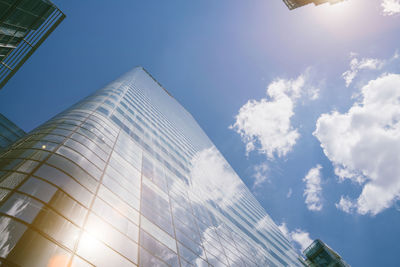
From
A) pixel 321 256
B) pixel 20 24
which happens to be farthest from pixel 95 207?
pixel 321 256

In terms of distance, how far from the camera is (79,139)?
10.5m

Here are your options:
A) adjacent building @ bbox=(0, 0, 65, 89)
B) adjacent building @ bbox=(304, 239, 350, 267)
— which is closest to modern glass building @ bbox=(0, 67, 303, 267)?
adjacent building @ bbox=(0, 0, 65, 89)

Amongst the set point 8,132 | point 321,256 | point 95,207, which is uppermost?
point 321,256

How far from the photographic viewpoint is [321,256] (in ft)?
108

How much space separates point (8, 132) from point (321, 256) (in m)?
46.0

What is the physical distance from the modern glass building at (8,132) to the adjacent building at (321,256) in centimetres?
4432

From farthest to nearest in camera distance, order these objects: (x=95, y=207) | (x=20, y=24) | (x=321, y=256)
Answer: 1. (x=321, y=256)
2. (x=20, y=24)
3. (x=95, y=207)

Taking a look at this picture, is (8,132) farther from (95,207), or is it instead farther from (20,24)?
(95,207)

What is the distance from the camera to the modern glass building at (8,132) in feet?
65.9

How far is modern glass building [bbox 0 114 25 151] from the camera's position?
20094 mm

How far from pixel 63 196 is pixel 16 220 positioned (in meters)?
1.56

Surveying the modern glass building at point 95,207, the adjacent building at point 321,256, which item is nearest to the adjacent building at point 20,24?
the modern glass building at point 95,207

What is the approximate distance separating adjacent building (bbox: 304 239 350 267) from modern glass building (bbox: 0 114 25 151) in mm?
44321

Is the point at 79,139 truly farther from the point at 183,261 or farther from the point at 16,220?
the point at 183,261
